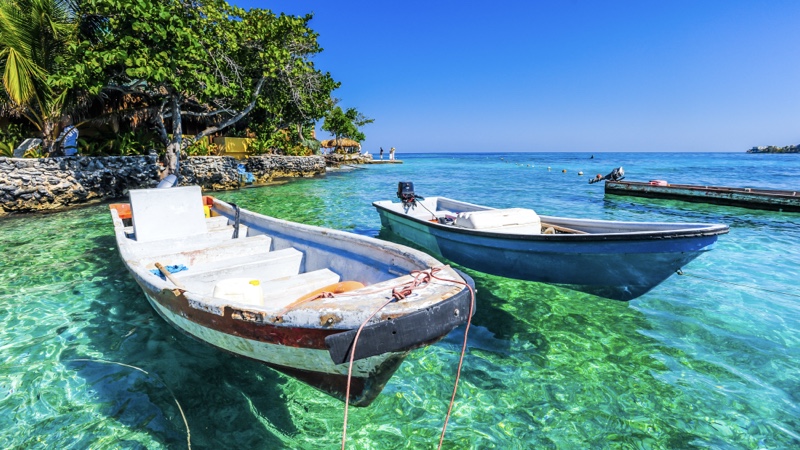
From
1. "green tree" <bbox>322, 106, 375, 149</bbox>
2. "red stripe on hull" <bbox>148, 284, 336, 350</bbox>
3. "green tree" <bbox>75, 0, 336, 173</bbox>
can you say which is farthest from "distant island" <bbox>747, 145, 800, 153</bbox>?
"red stripe on hull" <bbox>148, 284, 336, 350</bbox>

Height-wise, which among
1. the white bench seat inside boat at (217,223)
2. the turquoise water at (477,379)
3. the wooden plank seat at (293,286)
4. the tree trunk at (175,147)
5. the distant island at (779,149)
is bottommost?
the turquoise water at (477,379)

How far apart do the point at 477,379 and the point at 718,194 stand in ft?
60.8

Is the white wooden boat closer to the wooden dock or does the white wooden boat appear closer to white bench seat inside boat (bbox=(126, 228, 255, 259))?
→ white bench seat inside boat (bbox=(126, 228, 255, 259))

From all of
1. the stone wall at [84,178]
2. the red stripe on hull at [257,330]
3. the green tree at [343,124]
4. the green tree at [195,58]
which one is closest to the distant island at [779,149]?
the green tree at [343,124]

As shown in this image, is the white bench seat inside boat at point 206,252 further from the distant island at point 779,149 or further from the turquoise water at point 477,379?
the distant island at point 779,149

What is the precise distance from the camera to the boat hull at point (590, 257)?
4.31 metres

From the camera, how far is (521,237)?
16.6ft

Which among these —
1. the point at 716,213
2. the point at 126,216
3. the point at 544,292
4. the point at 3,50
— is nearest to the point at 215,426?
the point at 544,292

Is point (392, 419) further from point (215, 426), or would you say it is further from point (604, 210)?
point (604, 210)

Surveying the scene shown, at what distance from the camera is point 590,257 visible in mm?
4719

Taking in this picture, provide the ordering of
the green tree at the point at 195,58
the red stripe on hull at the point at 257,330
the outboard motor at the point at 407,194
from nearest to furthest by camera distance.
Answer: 1. the red stripe on hull at the point at 257,330
2. the outboard motor at the point at 407,194
3. the green tree at the point at 195,58

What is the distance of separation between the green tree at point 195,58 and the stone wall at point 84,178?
4.66ft

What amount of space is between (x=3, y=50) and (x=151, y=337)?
14.1m

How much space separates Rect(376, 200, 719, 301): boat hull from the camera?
4.31 metres
